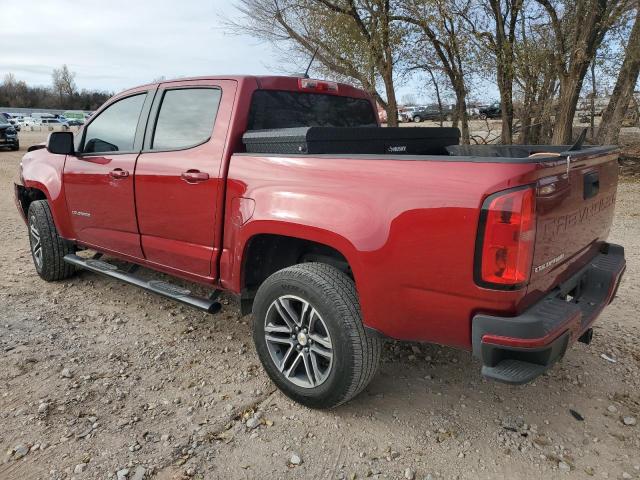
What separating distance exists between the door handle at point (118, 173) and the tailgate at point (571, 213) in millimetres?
2891

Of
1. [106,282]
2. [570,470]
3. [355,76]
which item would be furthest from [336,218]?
[355,76]

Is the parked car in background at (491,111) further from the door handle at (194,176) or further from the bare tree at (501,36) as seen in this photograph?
the door handle at (194,176)

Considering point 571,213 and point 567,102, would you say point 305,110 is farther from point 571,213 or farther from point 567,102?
point 567,102

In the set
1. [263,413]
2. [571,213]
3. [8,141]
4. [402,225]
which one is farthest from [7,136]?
[571,213]

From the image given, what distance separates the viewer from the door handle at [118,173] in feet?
12.5

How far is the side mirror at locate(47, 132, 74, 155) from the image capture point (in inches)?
167

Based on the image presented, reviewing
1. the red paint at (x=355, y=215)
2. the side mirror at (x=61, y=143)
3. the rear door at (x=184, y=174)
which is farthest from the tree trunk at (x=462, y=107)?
the rear door at (x=184, y=174)

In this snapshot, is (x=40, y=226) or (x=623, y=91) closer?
(x=40, y=226)

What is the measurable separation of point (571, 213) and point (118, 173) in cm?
308

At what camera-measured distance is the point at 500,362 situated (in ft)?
7.25

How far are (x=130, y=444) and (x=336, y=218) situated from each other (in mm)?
1543

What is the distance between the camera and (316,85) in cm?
371

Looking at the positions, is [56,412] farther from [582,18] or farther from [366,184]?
[582,18]

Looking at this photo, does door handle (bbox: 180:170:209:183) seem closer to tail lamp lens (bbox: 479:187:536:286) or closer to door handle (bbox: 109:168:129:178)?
door handle (bbox: 109:168:129:178)
